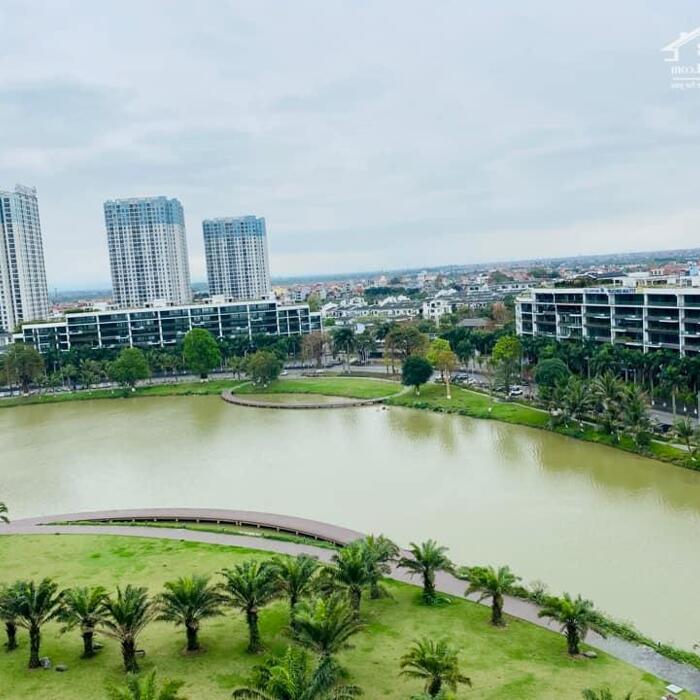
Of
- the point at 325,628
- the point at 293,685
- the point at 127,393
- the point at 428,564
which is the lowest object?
the point at 127,393

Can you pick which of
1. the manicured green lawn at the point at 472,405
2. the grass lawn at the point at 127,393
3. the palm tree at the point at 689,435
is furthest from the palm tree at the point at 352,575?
the grass lawn at the point at 127,393

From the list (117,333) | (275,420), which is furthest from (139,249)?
(275,420)

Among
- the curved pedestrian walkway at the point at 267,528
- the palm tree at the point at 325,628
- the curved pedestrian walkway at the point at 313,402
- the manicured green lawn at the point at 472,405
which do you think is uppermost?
the palm tree at the point at 325,628

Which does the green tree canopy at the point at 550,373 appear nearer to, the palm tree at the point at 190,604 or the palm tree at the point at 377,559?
the palm tree at the point at 377,559

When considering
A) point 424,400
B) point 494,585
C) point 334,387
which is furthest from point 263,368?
point 494,585

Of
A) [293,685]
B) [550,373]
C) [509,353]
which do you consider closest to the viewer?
[293,685]

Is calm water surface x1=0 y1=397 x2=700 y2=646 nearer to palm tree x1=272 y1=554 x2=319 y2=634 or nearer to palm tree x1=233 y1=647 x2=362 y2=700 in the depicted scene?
palm tree x1=272 y1=554 x2=319 y2=634

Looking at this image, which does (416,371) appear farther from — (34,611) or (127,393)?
(34,611)
